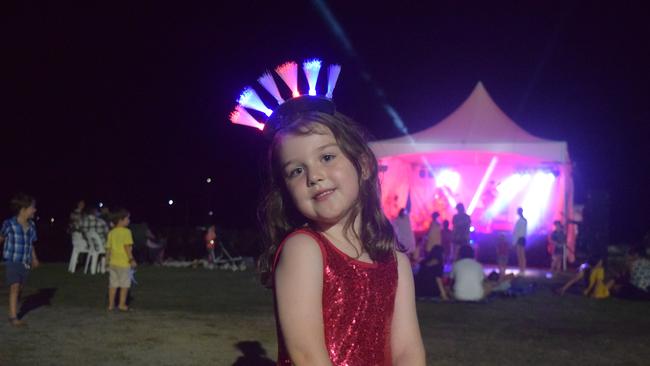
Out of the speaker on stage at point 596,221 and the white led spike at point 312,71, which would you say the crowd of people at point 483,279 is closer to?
the speaker on stage at point 596,221

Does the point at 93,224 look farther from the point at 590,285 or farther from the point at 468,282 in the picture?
the point at 590,285

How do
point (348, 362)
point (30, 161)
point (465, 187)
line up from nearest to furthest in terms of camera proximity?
point (348, 362), point (465, 187), point (30, 161)

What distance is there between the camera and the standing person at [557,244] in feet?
61.2

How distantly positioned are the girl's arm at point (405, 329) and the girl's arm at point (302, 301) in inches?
14.5

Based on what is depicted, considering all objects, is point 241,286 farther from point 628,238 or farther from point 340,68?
point 628,238

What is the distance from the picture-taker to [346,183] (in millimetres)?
2059

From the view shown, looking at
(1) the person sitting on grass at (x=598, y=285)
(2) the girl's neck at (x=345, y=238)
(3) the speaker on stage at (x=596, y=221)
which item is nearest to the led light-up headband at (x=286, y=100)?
(2) the girl's neck at (x=345, y=238)

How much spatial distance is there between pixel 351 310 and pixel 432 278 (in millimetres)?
10898

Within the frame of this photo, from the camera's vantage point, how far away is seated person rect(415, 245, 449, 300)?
12625mm

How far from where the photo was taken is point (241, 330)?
9047 mm

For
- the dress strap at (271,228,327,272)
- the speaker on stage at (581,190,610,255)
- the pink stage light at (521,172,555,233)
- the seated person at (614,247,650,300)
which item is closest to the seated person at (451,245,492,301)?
the seated person at (614,247,650,300)

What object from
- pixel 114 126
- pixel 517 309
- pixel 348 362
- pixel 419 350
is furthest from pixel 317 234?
pixel 114 126

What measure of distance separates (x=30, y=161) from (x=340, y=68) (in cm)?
2874

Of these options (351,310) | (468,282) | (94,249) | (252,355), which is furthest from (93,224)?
(351,310)
